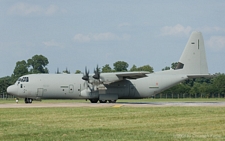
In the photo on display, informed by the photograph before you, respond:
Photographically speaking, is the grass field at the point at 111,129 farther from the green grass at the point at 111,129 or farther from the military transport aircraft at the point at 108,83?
the military transport aircraft at the point at 108,83

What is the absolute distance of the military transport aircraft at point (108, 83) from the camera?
41.9 metres

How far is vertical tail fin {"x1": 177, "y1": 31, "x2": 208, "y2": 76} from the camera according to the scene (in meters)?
44.8

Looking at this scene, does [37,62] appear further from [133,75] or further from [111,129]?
[111,129]

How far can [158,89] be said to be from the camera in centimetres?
4388

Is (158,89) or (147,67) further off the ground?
(147,67)

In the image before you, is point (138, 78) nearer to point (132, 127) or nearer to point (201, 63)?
point (201, 63)

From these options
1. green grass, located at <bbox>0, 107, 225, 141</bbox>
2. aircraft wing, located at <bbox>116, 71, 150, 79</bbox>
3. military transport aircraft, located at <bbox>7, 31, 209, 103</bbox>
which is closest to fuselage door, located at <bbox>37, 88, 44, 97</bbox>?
military transport aircraft, located at <bbox>7, 31, 209, 103</bbox>

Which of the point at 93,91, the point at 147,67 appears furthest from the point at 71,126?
the point at 147,67

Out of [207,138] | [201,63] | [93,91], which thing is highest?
[201,63]

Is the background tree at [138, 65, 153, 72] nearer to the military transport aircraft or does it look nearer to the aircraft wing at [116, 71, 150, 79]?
the military transport aircraft

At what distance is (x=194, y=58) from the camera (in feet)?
147

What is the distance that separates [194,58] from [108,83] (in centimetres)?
986

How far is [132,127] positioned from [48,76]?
24.3m

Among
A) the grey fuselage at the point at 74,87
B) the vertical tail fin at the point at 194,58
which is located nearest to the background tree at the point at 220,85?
the vertical tail fin at the point at 194,58
